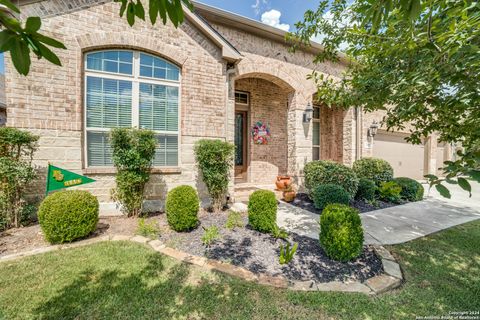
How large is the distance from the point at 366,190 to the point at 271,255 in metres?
4.91

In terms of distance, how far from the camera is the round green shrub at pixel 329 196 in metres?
5.57

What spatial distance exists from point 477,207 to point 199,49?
9.51 m

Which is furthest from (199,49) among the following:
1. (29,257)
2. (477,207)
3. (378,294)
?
(477,207)

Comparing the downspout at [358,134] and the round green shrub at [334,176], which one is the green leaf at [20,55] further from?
the downspout at [358,134]

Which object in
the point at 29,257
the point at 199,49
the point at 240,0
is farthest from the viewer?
the point at 240,0

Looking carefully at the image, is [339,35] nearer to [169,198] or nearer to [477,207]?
[169,198]

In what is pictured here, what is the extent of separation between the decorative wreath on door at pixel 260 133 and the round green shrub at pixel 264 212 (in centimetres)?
419

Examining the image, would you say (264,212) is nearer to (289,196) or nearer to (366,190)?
(289,196)

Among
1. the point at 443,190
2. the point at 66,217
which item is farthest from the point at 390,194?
the point at 66,217

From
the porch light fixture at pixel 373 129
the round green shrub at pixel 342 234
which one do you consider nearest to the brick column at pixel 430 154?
the porch light fixture at pixel 373 129

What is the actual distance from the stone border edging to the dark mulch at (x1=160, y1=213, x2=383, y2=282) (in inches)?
5.2

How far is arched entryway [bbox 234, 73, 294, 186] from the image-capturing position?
320 inches

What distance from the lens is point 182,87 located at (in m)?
5.56

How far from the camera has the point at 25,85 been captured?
4.29m
